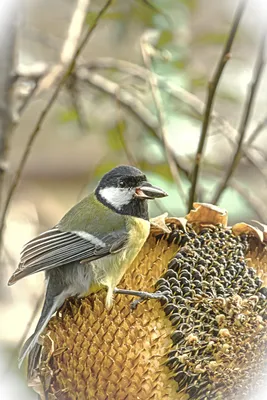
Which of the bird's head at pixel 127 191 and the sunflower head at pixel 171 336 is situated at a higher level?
the bird's head at pixel 127 191

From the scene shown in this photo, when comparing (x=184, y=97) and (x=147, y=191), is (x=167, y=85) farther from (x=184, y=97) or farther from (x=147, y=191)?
(x=147, y=191)

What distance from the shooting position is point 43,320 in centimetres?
55

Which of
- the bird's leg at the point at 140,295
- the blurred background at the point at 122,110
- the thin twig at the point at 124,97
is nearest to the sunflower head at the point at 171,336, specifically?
the bird's leg at the point at 140,295

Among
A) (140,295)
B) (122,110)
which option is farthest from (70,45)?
(140,295)

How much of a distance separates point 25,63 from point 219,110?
304 mm

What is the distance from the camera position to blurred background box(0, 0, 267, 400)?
0.78 metres

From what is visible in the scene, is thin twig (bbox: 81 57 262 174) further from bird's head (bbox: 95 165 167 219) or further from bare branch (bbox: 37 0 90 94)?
bird's head (bbox: 95 165 167 219)

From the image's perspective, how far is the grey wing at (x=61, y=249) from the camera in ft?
1.76

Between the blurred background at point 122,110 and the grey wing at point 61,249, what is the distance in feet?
0.35

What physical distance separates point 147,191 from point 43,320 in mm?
137

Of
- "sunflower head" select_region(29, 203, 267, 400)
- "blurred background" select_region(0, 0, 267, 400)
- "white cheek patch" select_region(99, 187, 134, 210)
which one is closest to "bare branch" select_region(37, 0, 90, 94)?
"blurred background" select_region(0, 0, 267, 400)

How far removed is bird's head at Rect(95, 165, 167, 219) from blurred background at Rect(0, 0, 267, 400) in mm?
81

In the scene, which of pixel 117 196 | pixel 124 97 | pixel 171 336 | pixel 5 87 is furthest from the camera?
pixel 124 97

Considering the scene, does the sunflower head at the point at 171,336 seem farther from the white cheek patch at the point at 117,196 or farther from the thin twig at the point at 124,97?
Answer: the thin twig at the point at 124,97
